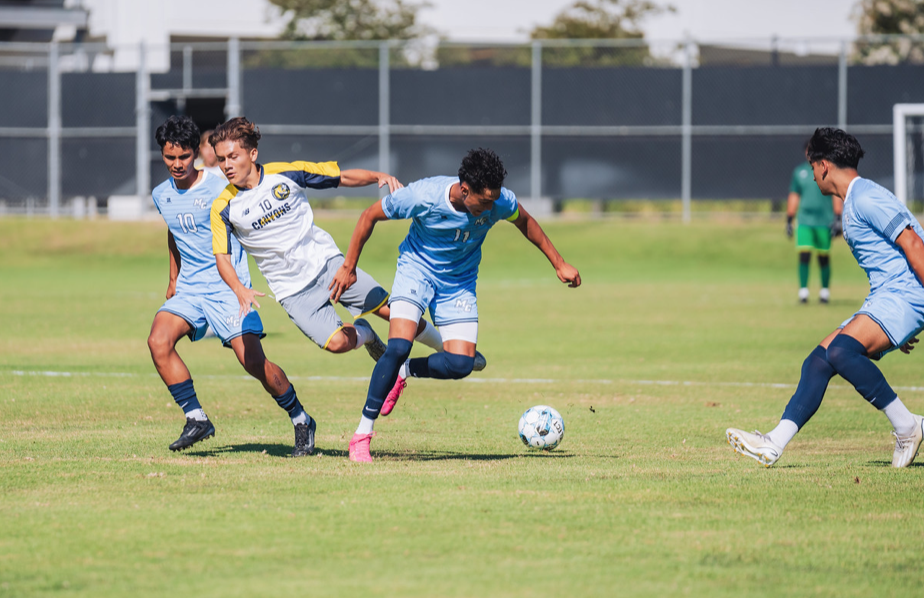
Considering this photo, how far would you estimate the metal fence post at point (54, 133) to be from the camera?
2922 centimetres

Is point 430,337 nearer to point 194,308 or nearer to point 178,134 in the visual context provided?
point 194,308

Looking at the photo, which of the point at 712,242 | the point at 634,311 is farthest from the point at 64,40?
the point at 634,311

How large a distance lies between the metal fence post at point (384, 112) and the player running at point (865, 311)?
2184 centimetres

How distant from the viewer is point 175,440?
25.7ft

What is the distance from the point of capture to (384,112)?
28266 mm

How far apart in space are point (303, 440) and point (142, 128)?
76.2ft

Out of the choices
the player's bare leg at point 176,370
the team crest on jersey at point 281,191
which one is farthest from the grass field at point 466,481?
the team crest on jersey at point 281,191

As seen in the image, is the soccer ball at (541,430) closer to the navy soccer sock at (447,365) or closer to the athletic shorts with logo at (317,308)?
the navy soccer sock at (447,365)

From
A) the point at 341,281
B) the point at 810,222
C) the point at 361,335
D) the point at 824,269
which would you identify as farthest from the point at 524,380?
the point at 824,269

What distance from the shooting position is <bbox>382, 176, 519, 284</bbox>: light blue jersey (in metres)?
7.12

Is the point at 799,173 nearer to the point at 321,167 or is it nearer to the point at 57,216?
the point at 321,167

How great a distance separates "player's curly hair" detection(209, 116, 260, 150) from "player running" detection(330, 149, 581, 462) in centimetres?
83

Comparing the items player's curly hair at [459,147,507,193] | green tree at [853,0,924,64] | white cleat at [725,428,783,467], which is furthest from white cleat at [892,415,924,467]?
green tree at [853,0,924,64]

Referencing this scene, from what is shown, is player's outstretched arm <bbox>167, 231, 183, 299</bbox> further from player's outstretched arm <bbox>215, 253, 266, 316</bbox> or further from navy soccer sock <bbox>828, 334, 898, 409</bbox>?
navy soccer sock <bbox>828, 334, 898, 409</bbox>
